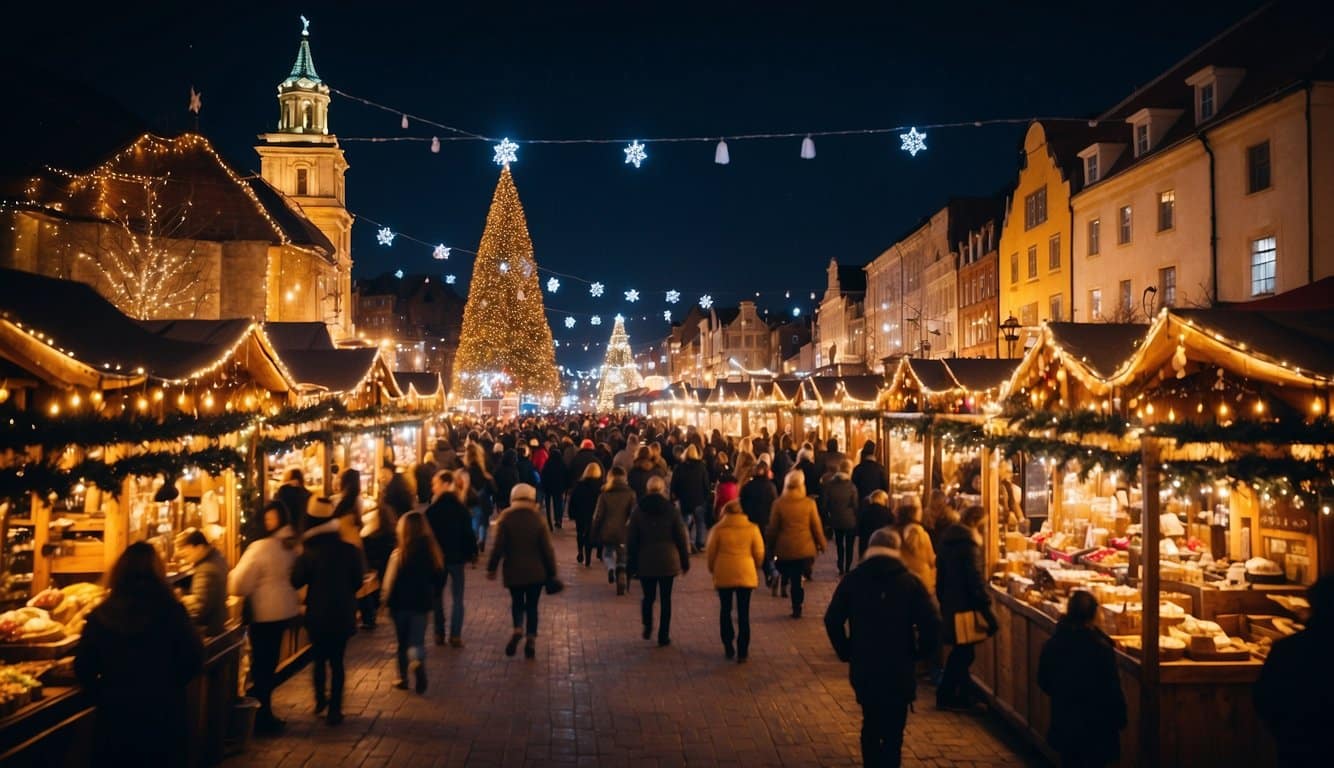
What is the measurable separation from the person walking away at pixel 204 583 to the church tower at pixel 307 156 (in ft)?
163

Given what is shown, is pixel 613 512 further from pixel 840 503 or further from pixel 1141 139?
pixel 1141 139

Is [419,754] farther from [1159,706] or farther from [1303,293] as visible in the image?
[1303,293]

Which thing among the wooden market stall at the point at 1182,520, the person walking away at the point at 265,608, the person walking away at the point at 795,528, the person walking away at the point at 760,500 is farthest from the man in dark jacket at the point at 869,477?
the person walking away at the point at 265,608

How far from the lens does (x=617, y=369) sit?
3629 inches

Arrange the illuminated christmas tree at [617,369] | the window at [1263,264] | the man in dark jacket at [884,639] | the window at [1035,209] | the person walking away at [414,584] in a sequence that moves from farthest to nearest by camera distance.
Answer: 1. the illuminated christmas tree at [617,369]
2. the window at [1035,209]
3. the window at [1263,264]
4. the person walking away at [414,584]
5. the man in dark jacket at [884,639]

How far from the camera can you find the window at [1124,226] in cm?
2859

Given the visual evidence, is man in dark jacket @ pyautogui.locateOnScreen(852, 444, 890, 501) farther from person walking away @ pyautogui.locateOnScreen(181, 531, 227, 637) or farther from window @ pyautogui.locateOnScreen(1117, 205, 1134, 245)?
window @ pyautogui.locateOnScreen(1117, 205, 1134, 245)

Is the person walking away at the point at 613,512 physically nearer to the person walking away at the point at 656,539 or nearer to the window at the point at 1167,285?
the person walking away at the point at 656,539

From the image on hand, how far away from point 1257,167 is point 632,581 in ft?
57.2

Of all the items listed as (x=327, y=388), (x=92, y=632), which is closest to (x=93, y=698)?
(x=92, y=632)

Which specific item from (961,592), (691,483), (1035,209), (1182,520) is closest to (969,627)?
(961,592)

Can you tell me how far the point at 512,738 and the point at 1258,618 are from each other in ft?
18.2

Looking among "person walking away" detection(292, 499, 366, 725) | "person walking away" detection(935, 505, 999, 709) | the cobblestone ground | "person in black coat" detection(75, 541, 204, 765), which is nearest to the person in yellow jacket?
the cobblestone ground

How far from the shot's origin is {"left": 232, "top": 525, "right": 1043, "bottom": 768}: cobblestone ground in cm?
670
